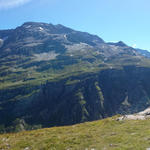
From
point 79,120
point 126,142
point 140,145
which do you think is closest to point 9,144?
point 126,142

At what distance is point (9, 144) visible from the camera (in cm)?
2038

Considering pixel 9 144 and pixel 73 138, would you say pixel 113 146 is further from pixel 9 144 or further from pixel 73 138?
pixel 9 144

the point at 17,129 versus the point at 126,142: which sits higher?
the point at 126,142

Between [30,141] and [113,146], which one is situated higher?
[113,146]

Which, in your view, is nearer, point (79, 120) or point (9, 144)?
point (9, 144)

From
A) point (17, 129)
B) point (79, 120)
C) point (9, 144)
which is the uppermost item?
point (9, 144)

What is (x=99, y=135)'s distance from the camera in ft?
65.7

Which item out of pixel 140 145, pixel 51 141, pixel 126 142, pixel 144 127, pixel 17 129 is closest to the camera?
pixel 140 145

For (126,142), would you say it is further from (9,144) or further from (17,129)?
(17,129)

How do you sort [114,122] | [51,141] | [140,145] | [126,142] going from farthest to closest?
[114,122]
[51,141]
[126,142]
[140,145]

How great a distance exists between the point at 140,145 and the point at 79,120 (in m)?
190

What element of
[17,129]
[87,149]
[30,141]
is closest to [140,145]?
[87,149]

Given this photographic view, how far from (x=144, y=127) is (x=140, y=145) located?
607 cm

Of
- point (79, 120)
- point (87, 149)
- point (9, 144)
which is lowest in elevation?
point (79, 120)
